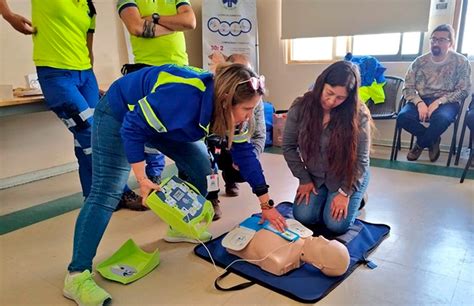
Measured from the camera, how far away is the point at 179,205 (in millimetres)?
1472

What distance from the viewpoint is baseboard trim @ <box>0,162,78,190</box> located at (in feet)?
9.59

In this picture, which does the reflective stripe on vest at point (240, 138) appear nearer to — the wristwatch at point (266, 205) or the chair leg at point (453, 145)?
the wristwatch at point (266, 205)

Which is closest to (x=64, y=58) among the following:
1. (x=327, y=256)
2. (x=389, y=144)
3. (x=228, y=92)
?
(x=228, y=92)

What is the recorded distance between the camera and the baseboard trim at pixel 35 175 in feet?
9.59

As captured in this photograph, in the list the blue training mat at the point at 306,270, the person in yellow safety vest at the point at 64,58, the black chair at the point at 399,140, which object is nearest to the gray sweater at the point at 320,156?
the blue training mat at the point at 306,270

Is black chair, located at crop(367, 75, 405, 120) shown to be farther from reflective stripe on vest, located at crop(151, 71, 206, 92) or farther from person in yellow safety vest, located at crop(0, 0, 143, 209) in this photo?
reflective stripe on vest, located at crop(151, 71, 206, 92)

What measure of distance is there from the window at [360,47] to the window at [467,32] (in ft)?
1.13

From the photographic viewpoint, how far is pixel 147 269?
1.70 metres

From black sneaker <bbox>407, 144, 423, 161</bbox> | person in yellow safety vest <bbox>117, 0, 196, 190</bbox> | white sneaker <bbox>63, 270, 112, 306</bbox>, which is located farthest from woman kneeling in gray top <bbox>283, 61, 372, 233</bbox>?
black sneaker <bbox>407, 144, 423, 161</bbox>

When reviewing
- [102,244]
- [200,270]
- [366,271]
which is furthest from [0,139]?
[366,271]

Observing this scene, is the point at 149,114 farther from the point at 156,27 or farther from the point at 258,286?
the point at 156,27

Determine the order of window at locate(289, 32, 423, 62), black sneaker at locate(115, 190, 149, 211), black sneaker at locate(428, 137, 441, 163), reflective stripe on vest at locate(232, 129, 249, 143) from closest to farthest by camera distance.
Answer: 1. reflective stripe on vest at locate(232, 129, 249, 143)
2. black sneaker at locate(115, 190, 149, 211)
3. black sneaker at locate(428, 137, 441, 163)
4. window at locate(289, 32, 423, 62)

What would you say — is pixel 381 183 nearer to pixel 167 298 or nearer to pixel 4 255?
pixel 167 298

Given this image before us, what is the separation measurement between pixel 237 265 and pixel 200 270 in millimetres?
169
